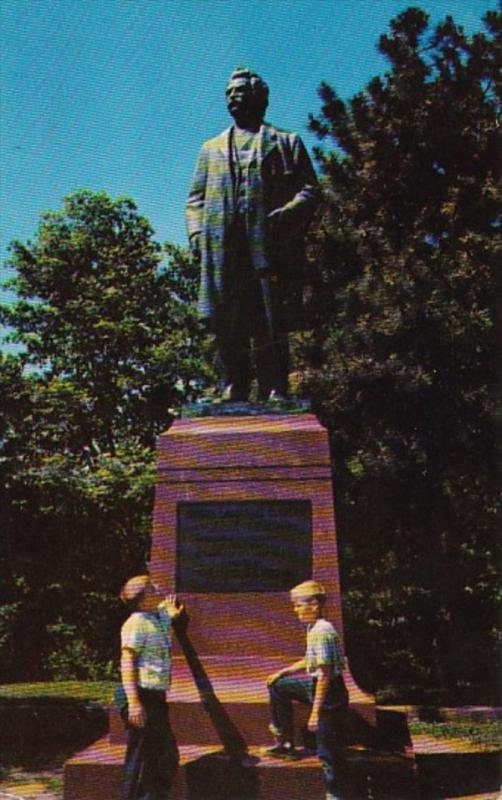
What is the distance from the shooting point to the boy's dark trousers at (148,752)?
18.0 feet

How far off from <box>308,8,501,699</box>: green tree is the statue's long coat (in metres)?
5.53

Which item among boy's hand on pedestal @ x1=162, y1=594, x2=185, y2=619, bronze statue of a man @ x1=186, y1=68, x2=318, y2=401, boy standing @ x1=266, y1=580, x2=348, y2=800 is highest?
bronze statue of a man @ x1=186, y1=68, x2=318, y2=401

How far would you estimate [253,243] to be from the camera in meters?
7.77

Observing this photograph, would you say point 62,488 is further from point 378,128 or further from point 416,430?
point 378,128

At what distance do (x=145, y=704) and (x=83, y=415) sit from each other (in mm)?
15608

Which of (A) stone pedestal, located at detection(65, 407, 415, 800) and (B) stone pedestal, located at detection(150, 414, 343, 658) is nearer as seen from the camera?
(A) stone pedestal, located at detection(65, 407, 415, 800)

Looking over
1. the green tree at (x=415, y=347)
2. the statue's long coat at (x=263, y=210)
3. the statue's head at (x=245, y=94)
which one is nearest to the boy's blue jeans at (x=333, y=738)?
the statue's long coat at (x=263, y=210)

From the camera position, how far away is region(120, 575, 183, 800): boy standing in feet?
18.0

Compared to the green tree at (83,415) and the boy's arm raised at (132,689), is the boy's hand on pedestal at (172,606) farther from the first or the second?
the green tree at (83,415)

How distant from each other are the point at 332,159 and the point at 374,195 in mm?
949

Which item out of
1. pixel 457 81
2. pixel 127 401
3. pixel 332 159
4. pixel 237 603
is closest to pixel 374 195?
pixel 332 159

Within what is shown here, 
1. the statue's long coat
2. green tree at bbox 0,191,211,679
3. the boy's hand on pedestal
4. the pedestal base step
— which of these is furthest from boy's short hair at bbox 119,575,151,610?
green tree at bbox 0,191,211,679

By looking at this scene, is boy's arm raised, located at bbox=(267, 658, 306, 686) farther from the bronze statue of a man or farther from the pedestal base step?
the bronze statue of a man

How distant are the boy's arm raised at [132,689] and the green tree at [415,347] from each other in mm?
7810
